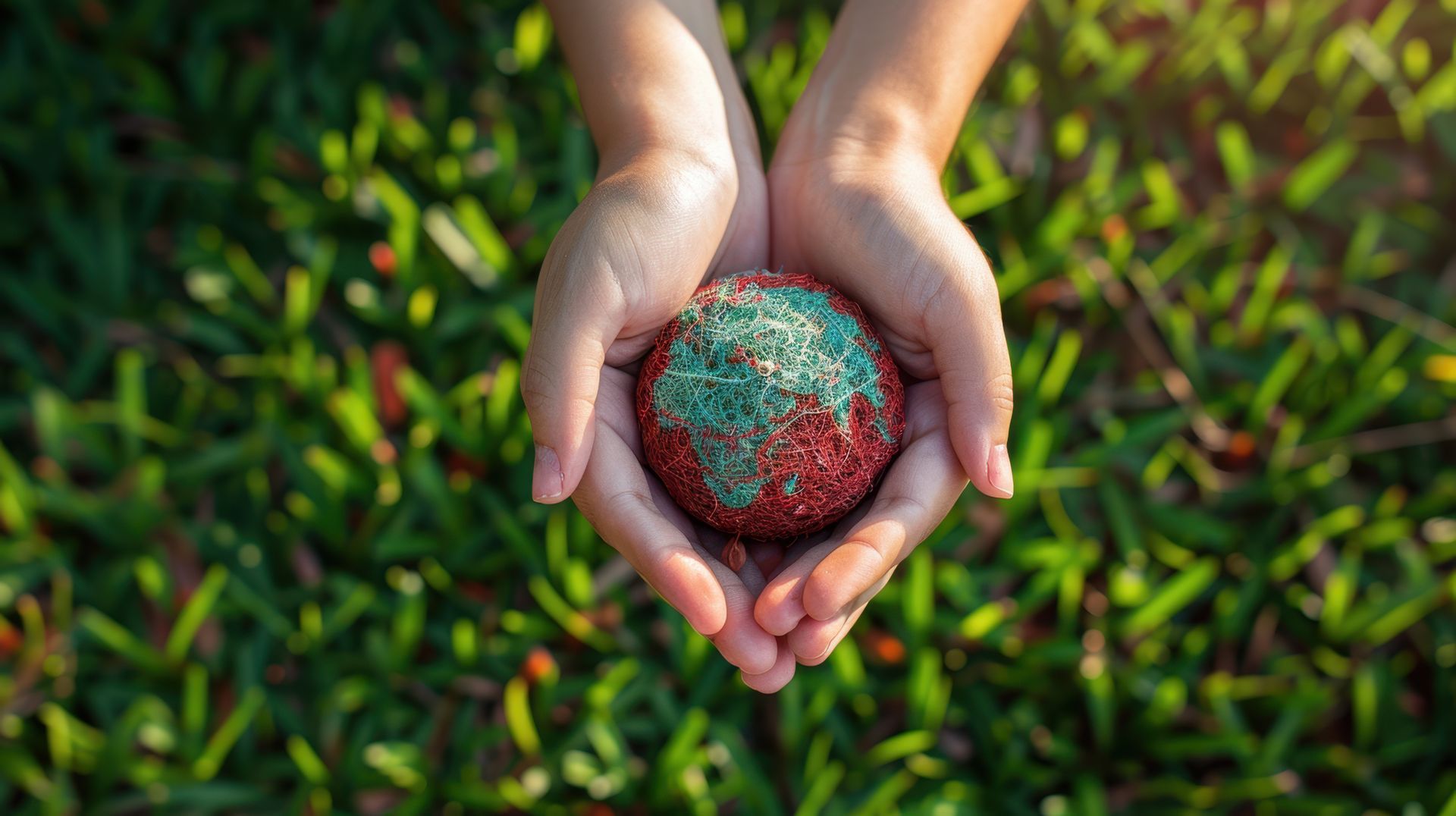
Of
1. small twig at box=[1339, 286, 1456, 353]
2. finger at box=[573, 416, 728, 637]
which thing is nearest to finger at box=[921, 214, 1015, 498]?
finger at box=[573, 416, 728, 637]

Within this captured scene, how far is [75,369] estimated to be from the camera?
226 cm

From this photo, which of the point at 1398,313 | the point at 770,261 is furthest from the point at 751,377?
the point at 1398,313

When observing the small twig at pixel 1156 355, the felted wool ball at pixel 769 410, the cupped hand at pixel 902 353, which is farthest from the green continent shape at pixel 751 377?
the small twig at pixel 1156 355

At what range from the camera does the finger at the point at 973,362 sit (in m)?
1.45

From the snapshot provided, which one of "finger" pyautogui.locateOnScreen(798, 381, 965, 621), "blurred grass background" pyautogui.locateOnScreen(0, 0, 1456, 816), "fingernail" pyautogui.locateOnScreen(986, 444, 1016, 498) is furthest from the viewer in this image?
"blurred grass background" pyautogui.locateOnScreen(0, 0, 1456, 816)

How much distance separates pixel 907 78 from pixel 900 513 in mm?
798

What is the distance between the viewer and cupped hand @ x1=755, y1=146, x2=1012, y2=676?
1363mm

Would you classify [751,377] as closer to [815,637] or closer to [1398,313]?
[815,637]

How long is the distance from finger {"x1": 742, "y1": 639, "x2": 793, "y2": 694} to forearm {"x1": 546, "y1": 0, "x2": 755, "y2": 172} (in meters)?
0.82

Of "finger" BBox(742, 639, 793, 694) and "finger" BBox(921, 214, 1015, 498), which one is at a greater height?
"finger" BBox(921, 214, 1015, 498)

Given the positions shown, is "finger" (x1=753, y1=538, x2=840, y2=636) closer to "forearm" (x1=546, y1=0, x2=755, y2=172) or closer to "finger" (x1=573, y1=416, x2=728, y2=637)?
"finger" (x1=573, y1=416, x2=728, y2=637)

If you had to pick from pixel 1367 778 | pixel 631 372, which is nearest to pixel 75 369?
pixel 631 372

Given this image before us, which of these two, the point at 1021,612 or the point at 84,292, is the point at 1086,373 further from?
the point at 84,292

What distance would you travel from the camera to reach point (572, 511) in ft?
6.70
